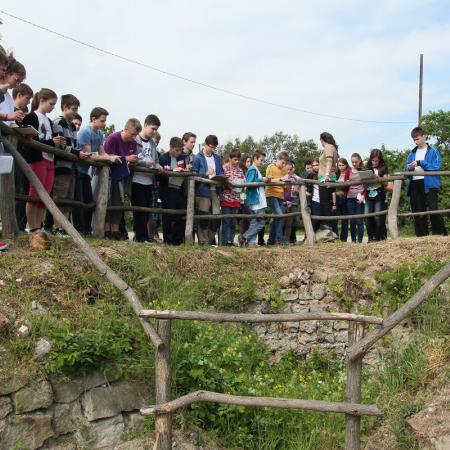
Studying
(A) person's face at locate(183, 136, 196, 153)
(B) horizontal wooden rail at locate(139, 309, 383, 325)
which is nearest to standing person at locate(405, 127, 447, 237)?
(A) person's face at locate(183, 136, 196, 153)

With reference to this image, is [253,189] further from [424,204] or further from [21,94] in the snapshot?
[21,94]

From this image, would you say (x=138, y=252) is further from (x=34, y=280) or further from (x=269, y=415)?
(x=269, y=415)

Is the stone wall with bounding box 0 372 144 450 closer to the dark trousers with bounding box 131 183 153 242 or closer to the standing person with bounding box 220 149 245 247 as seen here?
the dark trousers with bounding box 131 183 153 242

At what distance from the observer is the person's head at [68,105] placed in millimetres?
7248

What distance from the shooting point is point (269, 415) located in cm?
610

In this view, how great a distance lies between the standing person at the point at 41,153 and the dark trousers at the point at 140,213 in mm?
1481

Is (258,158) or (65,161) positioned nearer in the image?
(65,161)

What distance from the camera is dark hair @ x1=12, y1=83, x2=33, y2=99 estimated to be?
21.6 ft

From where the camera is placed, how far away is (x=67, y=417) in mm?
5266

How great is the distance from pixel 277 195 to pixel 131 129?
285 centimetres

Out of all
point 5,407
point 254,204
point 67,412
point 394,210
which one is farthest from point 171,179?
point 5,407

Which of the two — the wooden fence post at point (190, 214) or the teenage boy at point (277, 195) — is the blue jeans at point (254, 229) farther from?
the wooden fence post at point (190, 214)

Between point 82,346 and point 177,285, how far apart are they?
183 cm

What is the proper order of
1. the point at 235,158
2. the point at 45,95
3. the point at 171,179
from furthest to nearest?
1. the point at 235,158
2. the point at 171,179
3. the point at 45,95
